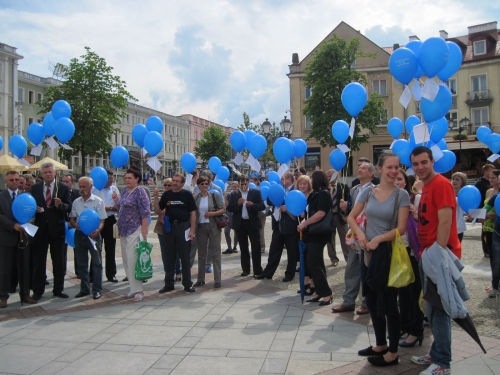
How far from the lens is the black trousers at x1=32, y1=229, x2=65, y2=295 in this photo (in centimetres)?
703

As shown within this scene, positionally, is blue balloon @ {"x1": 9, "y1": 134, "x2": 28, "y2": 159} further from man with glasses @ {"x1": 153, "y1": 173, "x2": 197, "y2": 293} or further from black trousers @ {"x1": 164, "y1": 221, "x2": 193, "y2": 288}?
black trousers @ {"x1": 164, "y1": 221, "x2": 193, "y2": 288}

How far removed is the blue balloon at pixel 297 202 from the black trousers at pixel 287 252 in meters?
1.14

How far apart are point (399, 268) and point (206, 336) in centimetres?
238

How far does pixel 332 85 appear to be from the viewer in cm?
3466

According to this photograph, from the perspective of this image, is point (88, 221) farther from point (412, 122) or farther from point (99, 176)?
point (412, 122)

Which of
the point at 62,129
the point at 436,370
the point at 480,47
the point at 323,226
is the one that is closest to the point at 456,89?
the point at 480,47

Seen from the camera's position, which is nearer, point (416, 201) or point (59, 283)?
point (416, 201)

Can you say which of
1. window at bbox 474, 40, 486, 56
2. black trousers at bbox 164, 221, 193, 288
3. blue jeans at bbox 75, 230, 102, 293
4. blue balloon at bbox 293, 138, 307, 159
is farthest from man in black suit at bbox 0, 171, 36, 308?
window at bbox 474, 40, 486, 56

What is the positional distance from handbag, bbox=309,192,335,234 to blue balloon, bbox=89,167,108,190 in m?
4.27

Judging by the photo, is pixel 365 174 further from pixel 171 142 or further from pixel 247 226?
pixel 171 142

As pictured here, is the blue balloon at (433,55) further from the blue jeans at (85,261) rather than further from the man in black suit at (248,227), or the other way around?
the blue jeans at (85,261)

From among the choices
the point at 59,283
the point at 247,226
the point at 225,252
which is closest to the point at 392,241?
the point at 247,226

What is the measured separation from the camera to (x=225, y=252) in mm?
11852

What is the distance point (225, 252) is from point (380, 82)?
120 feet
